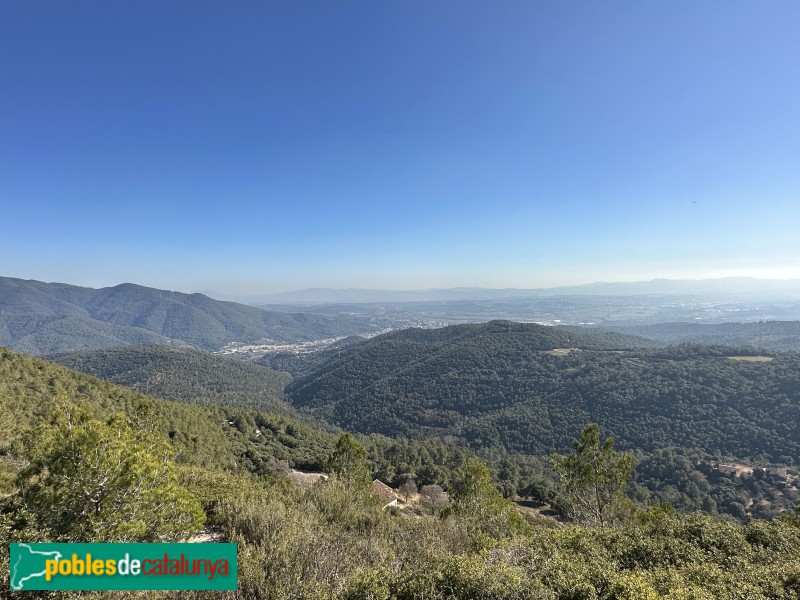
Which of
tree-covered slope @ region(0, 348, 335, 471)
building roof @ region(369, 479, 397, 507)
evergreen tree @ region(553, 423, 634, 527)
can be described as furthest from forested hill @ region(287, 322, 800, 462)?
evergreen tree @ region(553, 423, 634, 527)

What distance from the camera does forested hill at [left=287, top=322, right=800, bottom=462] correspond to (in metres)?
68.9

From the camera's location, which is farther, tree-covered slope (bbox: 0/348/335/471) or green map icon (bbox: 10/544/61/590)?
tree-covered slope (bbox: 0/348/335/471)

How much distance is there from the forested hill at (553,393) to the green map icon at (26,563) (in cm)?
8654

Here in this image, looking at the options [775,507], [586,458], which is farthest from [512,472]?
[586,458]

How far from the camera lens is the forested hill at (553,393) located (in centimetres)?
6888

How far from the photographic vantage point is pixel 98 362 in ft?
450

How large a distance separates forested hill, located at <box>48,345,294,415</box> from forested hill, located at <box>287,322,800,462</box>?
13.8 m

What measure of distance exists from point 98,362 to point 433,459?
483 feet

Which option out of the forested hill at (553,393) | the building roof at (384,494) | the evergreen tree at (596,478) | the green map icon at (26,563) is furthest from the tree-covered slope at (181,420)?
the forested hill at (553,393)

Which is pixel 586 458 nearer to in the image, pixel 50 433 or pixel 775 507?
pixel 50 433

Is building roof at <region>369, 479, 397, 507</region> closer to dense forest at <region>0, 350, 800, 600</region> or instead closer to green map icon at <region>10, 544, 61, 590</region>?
dense forest at <region>0, 350, 800, 600</region>

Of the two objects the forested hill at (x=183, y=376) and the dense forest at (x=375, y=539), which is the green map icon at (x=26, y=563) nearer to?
the dense forest at (x=375, y=539)

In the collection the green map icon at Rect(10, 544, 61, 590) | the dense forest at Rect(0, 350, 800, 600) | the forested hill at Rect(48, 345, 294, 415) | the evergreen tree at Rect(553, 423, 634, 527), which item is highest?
the green map icon at Rect(10, 544, 61, 590)

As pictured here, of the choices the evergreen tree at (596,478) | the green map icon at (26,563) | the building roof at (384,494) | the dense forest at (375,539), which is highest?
the green map icon at (26,563)
